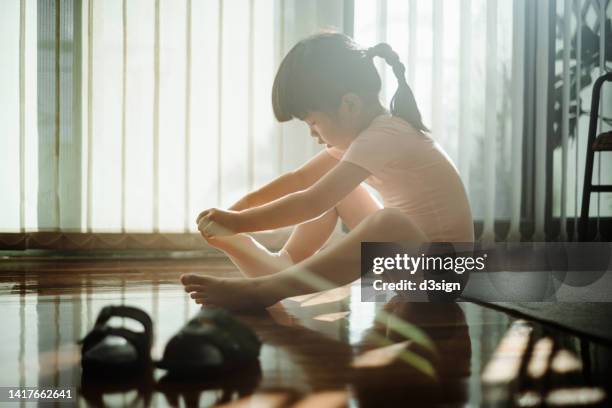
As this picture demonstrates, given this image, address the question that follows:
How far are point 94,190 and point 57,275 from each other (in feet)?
2.08

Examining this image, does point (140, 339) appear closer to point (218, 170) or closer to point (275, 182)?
point (275, 182)

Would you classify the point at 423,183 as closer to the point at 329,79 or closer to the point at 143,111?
the point at 329,79

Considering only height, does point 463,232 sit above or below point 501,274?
above

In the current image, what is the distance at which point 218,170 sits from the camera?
2.26 metres

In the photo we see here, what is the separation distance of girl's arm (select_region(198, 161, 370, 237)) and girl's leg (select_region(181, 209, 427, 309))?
0.08 m

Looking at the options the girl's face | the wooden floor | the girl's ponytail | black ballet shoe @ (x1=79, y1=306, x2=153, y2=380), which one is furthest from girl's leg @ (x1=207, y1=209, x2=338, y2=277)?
black ballet shoe @ (x1=79, y1=306, x2=153, y2=380)

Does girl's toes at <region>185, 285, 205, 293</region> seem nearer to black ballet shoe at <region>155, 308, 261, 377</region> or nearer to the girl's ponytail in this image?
black ballet shoe at <region>155, 308, 261, 377</region>

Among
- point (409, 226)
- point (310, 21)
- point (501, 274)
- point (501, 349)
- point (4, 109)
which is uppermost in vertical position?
point (310, 21)

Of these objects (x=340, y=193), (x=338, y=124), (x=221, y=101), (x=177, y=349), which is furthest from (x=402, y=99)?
(x=221, y=101)

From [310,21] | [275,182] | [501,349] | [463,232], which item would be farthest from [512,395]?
[310,21]

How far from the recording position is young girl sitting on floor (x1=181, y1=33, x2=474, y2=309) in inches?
38.6

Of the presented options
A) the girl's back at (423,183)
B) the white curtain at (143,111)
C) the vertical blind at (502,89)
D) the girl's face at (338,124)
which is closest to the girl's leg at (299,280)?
the girl's back at (423,183)

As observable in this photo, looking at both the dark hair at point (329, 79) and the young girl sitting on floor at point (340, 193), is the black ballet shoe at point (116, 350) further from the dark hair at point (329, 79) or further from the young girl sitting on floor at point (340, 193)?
the dark hair at point (329, 79)

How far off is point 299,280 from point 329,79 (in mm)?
407
